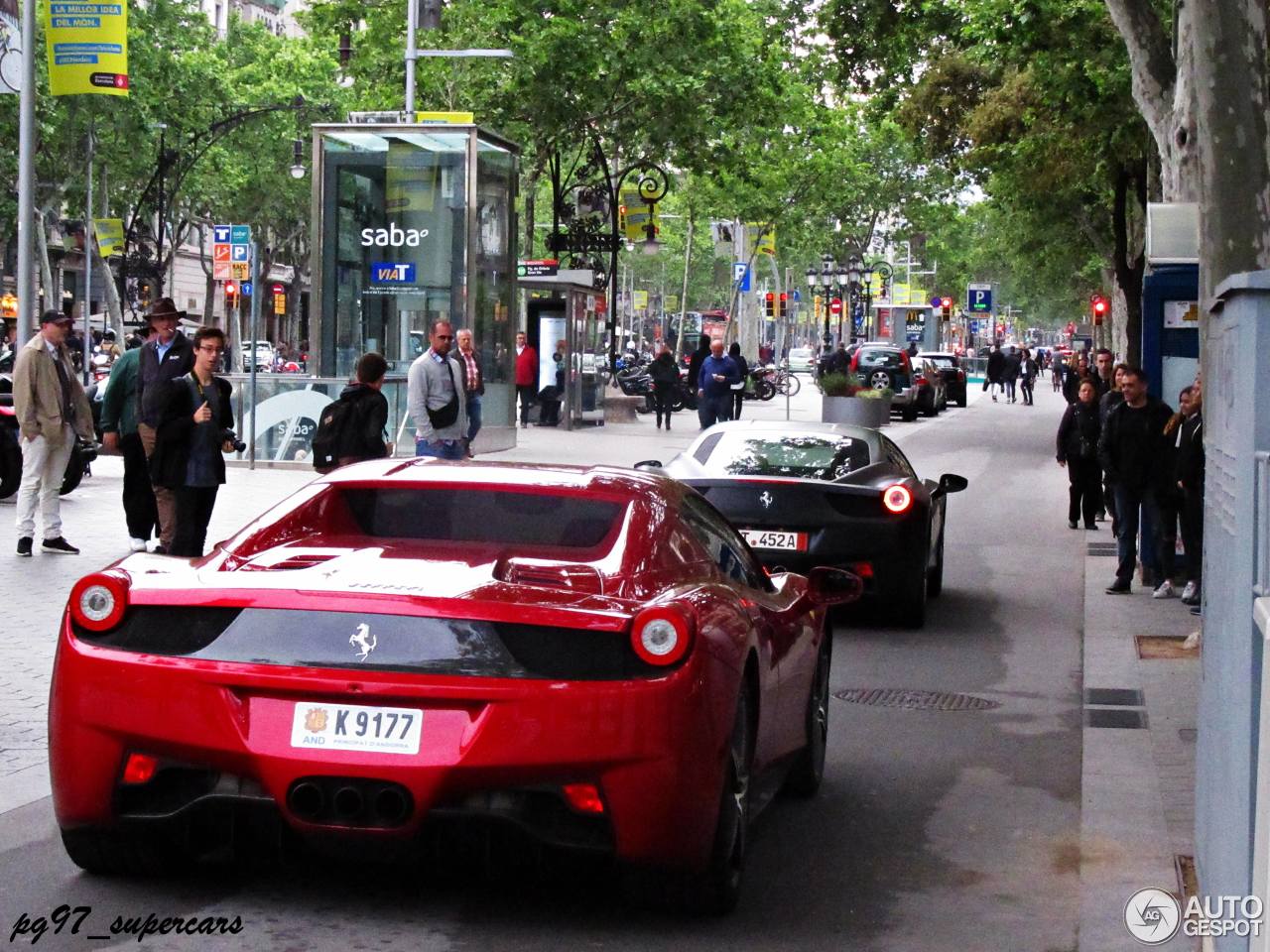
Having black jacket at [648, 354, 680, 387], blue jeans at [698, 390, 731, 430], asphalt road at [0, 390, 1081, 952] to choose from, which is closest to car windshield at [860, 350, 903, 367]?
black jacket at [648, 354, 680, 387]

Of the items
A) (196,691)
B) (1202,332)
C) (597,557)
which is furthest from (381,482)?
(1202,332)

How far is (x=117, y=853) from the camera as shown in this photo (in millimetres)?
5844

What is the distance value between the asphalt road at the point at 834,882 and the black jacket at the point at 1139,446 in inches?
164

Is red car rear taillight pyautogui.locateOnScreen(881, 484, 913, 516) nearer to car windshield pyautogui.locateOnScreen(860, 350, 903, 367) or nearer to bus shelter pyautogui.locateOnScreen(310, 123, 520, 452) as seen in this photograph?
bus shelter pyautogui.locateOnScreen(310, 123, 520, 452)

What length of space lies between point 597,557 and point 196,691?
1.32 meters

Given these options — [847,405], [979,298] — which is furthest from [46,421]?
[979,298]

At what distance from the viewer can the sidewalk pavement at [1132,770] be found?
6.22 meters

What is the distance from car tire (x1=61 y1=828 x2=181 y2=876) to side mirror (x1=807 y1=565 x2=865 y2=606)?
259 centimetres

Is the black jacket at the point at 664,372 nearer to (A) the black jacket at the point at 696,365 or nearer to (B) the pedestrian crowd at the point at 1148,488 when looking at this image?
(A) the black jacket at the point at 696,365

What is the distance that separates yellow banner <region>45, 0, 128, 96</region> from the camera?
19672 millimetres

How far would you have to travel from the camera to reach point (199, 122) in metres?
Answer: 59.0

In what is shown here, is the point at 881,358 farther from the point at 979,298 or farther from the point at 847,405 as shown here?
the point at 979,298

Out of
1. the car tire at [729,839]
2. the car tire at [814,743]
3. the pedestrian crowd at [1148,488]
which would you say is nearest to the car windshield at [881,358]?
the pedestrian crowd at [1148,488]

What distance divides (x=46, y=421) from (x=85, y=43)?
247 inches
